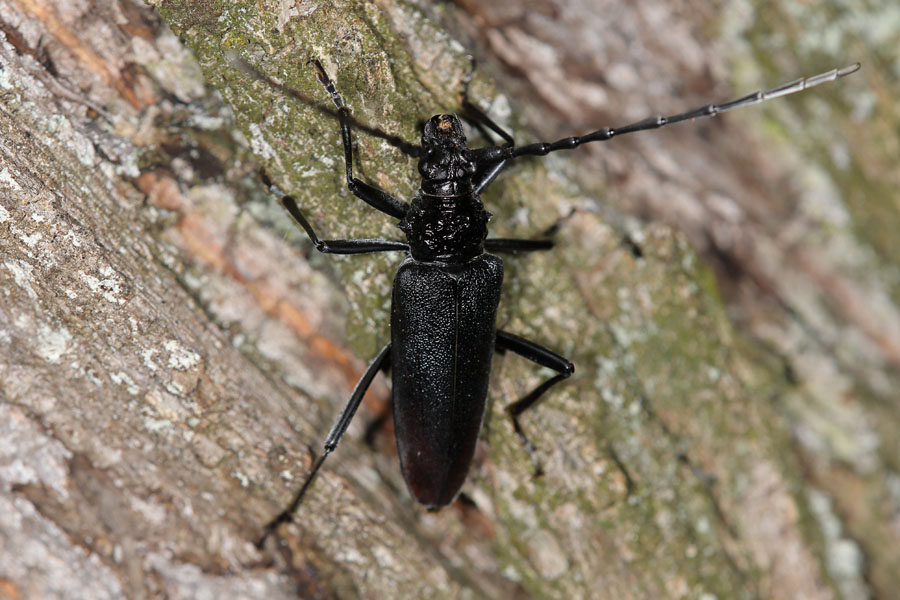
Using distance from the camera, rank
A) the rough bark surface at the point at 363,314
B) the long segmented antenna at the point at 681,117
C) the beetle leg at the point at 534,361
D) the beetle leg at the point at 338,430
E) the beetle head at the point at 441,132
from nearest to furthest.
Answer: the long segmented antenna at the point at 681,117, the rough bark surface at the point at 363,314, the beetle head at the point at 441,132, the beetle leg at the point at 338,430, the beetle leg at the point at 534,361

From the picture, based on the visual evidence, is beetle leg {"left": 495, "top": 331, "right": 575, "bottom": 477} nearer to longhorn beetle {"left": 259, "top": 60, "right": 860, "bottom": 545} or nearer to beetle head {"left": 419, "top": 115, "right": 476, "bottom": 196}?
longhorn beetle {"left": 259, "top": 60, "right": 860, "bottom": 545}

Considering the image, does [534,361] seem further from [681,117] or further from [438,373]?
[681,117]

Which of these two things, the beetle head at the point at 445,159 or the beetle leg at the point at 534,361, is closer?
the beetle head at the point at 445,159

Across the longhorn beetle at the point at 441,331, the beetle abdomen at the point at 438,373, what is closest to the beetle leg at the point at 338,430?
the longhorn beetle at the point at 441,331

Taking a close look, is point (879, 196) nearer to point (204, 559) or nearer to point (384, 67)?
point (384, 67)

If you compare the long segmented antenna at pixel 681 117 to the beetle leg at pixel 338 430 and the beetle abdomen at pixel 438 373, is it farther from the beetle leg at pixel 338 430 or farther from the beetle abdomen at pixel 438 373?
the beetle leg at pixel 338 430

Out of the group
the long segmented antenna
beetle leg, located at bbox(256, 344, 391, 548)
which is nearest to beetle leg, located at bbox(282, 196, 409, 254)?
beetle leg, located at bbox(256, 344, 391, 548)

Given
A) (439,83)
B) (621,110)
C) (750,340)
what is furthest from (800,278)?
(439,83)
